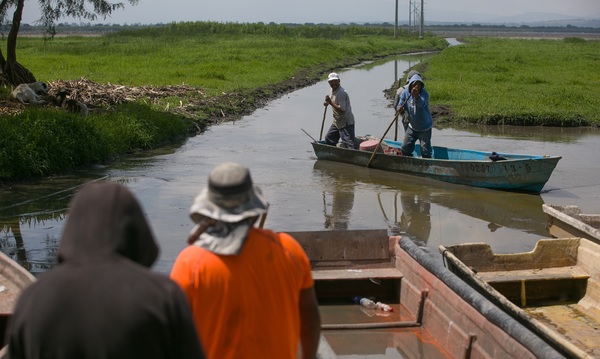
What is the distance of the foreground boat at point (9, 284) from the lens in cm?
601

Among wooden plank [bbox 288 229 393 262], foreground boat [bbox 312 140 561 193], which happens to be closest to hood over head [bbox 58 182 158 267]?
wooden plank [bbox 288 229 393 262]

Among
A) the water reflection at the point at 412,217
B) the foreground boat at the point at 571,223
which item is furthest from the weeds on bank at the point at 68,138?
the foreground boat at the point at 571,223

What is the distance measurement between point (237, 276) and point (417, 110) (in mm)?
10808

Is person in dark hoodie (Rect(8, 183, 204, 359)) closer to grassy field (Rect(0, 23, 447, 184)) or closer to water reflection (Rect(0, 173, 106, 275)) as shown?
water reflection (Rect(0, 173, 106, 275))

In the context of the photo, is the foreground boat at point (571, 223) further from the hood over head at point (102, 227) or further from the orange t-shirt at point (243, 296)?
the hood over head at point (102, 227)

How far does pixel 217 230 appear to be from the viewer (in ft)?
10.9

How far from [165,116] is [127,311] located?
59.2ft

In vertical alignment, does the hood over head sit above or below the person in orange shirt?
above

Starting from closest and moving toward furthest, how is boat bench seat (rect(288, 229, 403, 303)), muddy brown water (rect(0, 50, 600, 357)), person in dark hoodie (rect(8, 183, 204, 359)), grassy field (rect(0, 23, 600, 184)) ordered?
1. person in dark hoodie (rect(8, 183, 204, 359))
2. boat bench seat (rect(288, 229, 403, 303))
3. muddy brown water (rect(0, 50, 600, 357))
4. grassy field (rect(0, 23, 600, 184))

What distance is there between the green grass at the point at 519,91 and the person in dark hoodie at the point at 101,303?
20.6 meters

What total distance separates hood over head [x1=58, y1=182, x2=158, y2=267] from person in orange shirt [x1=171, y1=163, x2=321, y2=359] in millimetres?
632

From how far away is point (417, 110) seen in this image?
45.0ft

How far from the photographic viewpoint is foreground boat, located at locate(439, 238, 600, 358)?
7.39 metres

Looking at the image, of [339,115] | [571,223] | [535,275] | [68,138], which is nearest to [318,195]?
[339,115]
